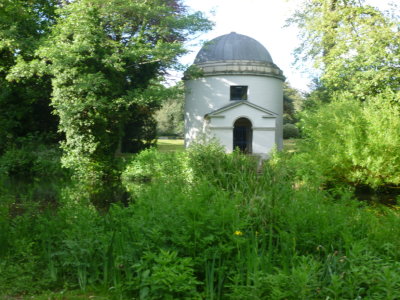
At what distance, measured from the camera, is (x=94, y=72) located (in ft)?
50.2

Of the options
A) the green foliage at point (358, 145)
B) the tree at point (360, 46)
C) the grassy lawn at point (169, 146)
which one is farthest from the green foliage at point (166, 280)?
the grassy lawn at point (169, 146)

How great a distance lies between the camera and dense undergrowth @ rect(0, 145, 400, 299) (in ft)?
9.34

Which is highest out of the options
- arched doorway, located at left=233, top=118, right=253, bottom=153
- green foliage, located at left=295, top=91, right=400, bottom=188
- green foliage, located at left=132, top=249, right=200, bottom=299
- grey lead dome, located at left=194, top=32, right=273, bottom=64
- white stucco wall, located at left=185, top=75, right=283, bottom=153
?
grey lead dome, located at left=194, top=32, right=273, bottom=64

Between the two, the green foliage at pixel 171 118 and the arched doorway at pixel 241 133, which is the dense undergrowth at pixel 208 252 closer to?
the arched doorway at pixel 241 133

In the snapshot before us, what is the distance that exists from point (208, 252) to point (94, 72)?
13665 mm

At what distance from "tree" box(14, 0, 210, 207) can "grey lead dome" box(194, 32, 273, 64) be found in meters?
4.81

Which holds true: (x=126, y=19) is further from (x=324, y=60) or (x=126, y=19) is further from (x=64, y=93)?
(x=324, y=60)

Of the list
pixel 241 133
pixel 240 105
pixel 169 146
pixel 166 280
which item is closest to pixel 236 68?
pixel 240 105

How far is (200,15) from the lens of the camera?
723 inches

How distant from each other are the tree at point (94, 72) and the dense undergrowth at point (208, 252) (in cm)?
885

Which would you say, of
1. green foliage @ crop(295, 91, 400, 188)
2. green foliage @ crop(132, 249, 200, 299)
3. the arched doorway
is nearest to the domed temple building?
the arched doorway

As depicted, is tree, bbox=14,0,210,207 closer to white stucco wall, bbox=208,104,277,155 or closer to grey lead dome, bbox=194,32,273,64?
white stucco wall, bbox=208,104,277,155

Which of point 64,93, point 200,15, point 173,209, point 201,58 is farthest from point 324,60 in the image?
point 173,209

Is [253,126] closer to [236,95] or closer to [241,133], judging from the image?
[236,95]
